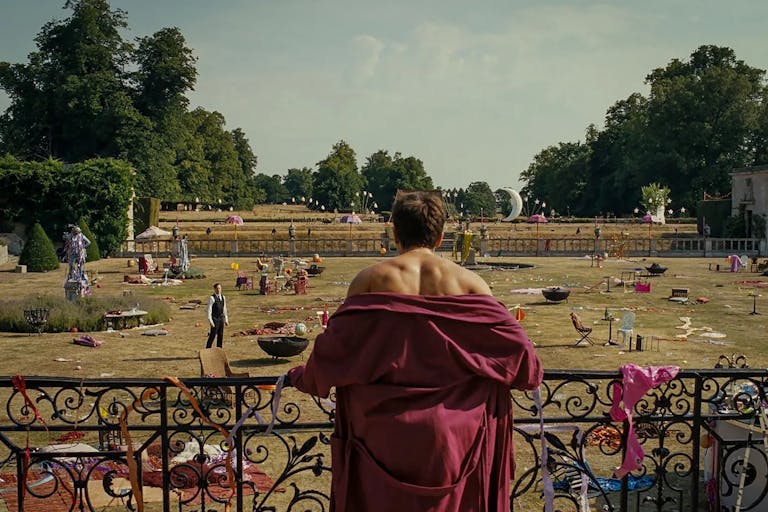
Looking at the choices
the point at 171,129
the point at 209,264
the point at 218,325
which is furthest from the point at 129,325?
the point at 171,129

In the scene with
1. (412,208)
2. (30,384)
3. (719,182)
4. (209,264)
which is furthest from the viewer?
(719,182)

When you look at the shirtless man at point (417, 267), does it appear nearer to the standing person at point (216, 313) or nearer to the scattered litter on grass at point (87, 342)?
the standing person at point (216, 313)

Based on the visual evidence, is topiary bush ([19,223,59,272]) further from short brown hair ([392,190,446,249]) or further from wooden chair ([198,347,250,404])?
short brown hair ([392,190,446,249])

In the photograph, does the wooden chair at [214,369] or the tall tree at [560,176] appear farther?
the tall tree at [560,176]

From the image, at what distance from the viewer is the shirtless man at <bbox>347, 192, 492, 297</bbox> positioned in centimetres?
352

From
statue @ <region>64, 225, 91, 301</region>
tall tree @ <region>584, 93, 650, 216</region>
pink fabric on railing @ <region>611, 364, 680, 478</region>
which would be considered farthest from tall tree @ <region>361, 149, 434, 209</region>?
pink fabric on railing @ <region>611, 364, 680, 478</region>

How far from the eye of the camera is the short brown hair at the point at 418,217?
145 inches

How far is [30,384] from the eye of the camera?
4883mm

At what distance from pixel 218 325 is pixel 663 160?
211 feet

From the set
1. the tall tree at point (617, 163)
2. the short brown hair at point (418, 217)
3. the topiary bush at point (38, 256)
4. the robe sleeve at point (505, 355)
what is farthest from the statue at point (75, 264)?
the tall tree at point (617, 163)

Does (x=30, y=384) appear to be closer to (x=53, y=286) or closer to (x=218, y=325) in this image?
(x=218, y=325)

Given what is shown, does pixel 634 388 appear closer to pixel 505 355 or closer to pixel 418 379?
pixel 505 355

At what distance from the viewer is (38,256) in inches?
1459

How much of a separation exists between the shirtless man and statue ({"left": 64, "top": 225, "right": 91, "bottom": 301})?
2058cm
